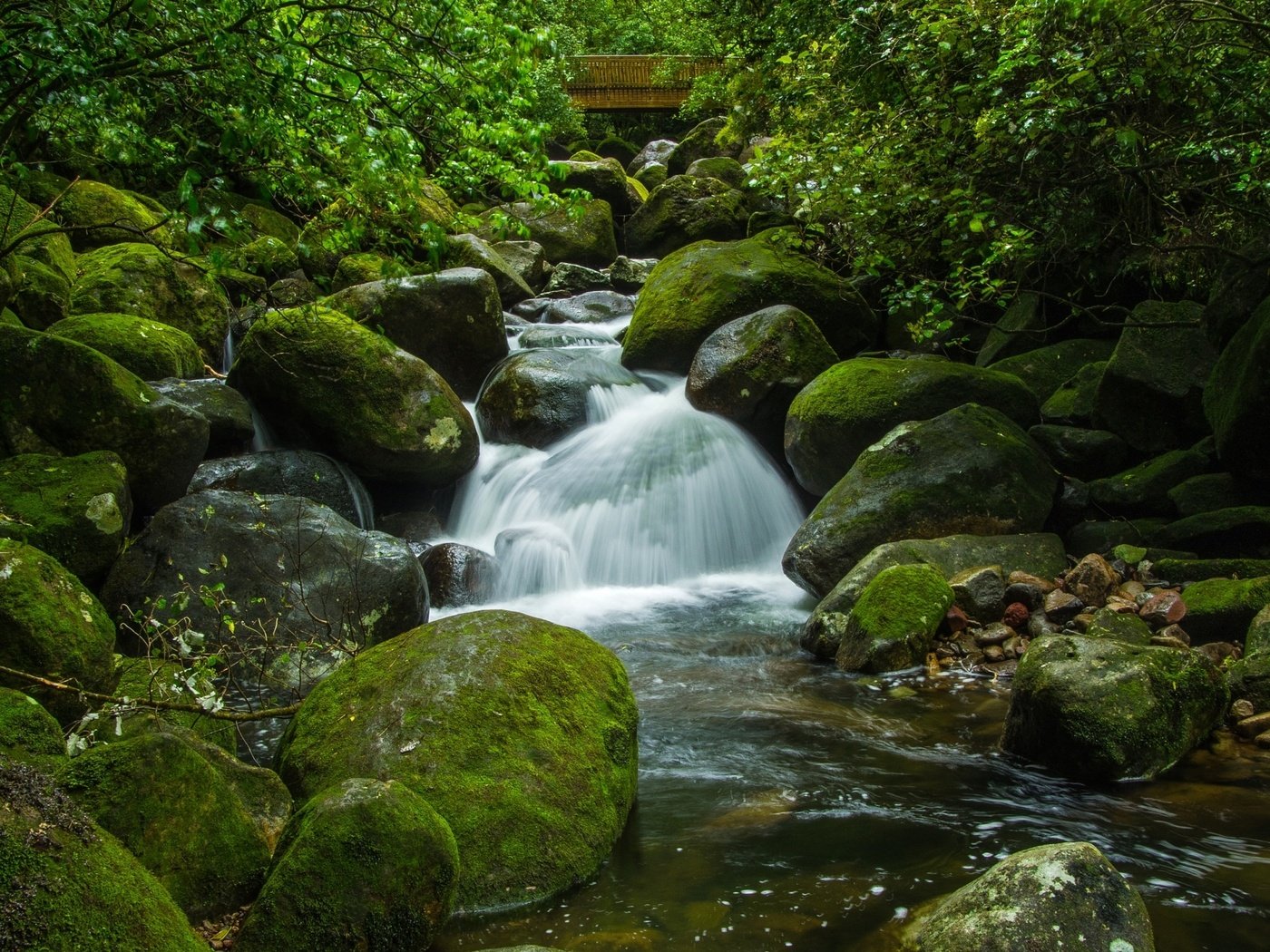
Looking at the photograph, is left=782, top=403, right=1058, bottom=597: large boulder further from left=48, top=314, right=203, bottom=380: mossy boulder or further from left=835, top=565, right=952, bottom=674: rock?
left=48, top=314, right=203, bottom=380: mossy boulder

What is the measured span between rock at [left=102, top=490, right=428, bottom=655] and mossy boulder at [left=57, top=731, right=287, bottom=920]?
10.5 ft

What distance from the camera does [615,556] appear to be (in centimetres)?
1034

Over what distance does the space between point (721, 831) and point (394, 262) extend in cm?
367

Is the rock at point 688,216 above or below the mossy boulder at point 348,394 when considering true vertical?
above

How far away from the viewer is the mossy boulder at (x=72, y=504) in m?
6.37

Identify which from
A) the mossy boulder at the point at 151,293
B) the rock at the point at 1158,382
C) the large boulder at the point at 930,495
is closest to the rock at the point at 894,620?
the large boulder at the point at 930,495

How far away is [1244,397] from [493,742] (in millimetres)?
6532

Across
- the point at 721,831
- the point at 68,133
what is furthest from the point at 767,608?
the point at 68,133

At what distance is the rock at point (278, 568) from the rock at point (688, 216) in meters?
13.1

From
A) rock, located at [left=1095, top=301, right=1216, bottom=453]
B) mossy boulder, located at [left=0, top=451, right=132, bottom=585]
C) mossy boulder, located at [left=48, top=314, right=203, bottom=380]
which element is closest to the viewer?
mossy boulder, located at [left=0, top=451, right=132, bottom=585]

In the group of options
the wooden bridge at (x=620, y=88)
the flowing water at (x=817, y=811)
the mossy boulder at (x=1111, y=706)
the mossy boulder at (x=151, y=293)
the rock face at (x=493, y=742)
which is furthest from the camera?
the wooden bridge at (x=620, y=88)

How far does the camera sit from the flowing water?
351cm

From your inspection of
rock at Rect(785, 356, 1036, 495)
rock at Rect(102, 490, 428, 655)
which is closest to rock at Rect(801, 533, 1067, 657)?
rock at Rect(785, 356, 1036, 495)

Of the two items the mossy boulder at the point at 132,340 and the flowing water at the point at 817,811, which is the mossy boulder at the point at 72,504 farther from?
the flowing water at the point at 817,811
